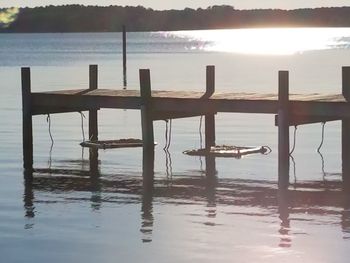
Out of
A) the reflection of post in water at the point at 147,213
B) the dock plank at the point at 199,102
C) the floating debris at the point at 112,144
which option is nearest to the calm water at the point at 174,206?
the reflection of post in water at the point at 147,213

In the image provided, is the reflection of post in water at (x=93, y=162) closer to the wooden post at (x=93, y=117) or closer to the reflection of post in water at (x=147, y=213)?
the wooden post at (x=93, y=117)

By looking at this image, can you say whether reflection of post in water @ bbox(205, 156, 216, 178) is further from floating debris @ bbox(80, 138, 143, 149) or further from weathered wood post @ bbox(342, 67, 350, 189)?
floating debris @ bbox(80, 138, 143, 149)

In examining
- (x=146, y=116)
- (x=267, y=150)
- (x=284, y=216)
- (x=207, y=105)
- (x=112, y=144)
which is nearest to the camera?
(x=284, y=216)

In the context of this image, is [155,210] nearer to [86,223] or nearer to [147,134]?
[86,223]

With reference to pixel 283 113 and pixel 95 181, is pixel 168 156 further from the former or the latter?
pixel 95 181

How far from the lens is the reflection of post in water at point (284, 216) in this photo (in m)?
18.0

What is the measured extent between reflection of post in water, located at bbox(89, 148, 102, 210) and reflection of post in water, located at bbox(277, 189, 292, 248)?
3.05 meters

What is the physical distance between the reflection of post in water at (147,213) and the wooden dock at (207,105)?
6.34 feet

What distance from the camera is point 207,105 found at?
26.4 m

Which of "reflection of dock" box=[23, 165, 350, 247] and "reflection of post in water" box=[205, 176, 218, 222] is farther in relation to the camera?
"reflection of post in water" box=[205, 176, 218, 222]

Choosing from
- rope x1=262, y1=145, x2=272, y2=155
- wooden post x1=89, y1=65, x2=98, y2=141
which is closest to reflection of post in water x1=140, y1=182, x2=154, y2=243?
rope x1=262, y1=145, x2=272, y2=155

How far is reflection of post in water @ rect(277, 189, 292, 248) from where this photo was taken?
18.0 meters

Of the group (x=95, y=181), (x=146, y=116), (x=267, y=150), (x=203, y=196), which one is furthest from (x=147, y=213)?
(x=267, y=150)

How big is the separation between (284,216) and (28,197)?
4.85 m
